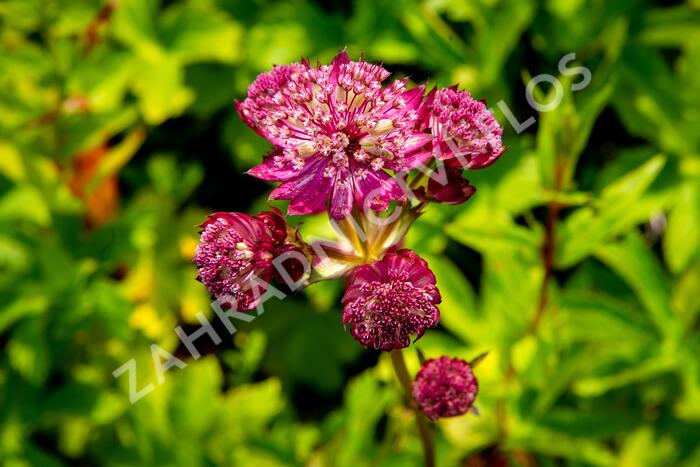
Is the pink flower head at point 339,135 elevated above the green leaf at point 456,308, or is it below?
above

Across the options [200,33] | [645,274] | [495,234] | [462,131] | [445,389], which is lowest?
[645,274]

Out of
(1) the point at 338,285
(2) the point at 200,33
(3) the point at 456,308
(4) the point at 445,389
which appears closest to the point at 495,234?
(3) the point at 456,308

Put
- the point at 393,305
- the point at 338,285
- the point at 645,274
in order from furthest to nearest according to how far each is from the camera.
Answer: the point at 338,285 < the point at 645,274 < the point at 393,305

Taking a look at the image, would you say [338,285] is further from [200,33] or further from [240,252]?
[240,252]

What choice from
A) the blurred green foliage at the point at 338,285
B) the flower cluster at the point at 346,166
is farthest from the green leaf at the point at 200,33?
the flower cluster at the point at 346,166

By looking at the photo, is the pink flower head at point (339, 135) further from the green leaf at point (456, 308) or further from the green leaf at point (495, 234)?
the green leaf at point (456, 308)

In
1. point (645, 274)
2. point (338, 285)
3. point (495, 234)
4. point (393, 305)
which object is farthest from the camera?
point (338, 285)

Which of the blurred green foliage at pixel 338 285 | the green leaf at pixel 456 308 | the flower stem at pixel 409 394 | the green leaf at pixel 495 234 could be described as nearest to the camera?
the flower stem at pixel 409 394
